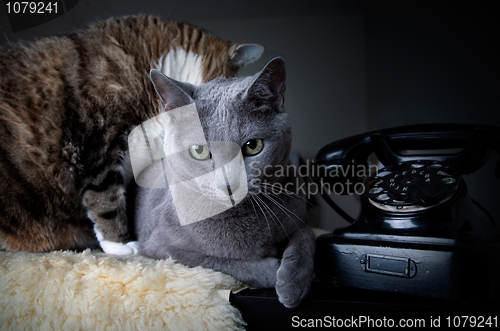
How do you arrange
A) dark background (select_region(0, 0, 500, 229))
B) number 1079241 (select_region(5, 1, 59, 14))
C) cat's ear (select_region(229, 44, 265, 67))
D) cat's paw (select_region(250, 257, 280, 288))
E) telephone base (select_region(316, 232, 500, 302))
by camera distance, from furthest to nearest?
cat's ear (select_region(229, 44, 265, 67)), dark background (select_region(0, 0, 500, 229)), number 1079241 (select_region(5, 1, 59, 14)), cat's paw (select_region(250, 257, 280, 288)), telephone base (select_region(316, 232, 500, 302))

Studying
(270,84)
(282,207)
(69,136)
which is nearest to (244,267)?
(282,207)

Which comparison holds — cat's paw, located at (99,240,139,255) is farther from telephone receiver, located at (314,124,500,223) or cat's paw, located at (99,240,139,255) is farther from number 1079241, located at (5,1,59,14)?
number 1079241, located at (5,1,59,14)

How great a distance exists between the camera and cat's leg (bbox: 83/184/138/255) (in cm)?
88

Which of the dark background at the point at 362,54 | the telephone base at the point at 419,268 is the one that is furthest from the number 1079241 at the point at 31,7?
the telephone base at the point at 419,268

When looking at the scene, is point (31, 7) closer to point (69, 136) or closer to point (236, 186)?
point (69, 136)

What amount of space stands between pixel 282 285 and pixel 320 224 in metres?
0.81

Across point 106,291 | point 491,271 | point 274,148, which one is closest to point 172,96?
point 274,148

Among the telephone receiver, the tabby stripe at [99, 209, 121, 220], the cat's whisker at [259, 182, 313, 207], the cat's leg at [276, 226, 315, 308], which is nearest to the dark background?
the telephone receiver

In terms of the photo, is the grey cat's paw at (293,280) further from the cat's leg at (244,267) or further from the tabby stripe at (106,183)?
the tabby stripe at (106,183)

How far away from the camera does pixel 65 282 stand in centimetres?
56

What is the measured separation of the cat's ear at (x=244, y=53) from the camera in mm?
1149

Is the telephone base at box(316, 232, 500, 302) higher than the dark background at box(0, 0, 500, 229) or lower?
lower

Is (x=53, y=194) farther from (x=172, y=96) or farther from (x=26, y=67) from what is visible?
(x=172, y=96)

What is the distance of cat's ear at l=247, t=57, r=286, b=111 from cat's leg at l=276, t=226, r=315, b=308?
316 millimetres
